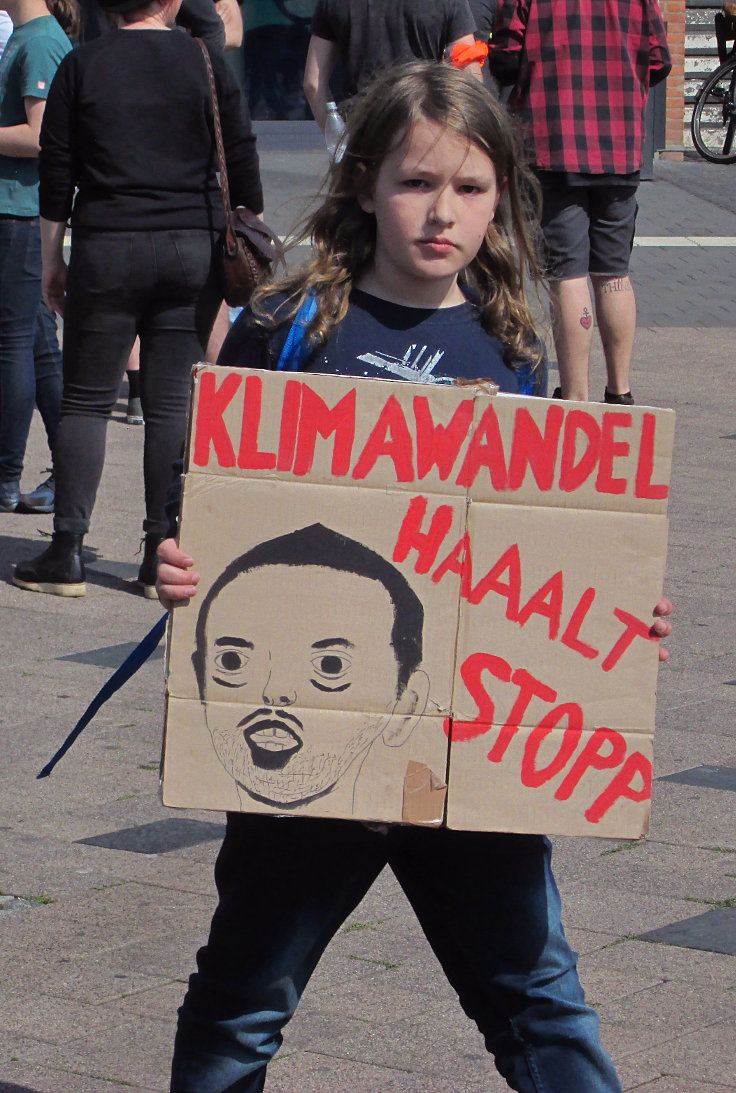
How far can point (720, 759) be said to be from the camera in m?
4.38

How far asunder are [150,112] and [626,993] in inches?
130

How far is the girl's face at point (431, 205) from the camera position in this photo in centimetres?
236

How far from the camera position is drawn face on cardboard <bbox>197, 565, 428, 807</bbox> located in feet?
7.08

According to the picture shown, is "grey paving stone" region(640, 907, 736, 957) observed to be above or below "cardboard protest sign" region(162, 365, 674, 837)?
below

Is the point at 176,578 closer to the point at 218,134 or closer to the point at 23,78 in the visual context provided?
the point at 218,134

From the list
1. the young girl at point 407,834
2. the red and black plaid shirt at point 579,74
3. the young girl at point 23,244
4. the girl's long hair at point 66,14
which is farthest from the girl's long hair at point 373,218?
the red and black plaid shirt at point 579,74

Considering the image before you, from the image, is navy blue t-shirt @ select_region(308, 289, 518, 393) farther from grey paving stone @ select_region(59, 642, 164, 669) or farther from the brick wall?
the brick wall

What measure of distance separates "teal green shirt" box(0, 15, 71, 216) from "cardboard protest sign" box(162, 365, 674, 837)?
4398 mm

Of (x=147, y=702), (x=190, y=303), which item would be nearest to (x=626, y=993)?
(x=147, y=702)

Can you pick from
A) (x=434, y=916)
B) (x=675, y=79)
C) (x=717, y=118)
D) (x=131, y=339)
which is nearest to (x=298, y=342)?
(x=434, y=916)

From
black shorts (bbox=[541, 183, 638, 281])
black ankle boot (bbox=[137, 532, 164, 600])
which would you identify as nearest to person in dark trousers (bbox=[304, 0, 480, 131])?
black shorts (bbox=[541, 183, 638, 281])

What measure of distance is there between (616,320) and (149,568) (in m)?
2.80

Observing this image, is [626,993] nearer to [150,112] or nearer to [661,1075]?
[661,1075]

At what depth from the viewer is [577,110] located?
7.34 m
